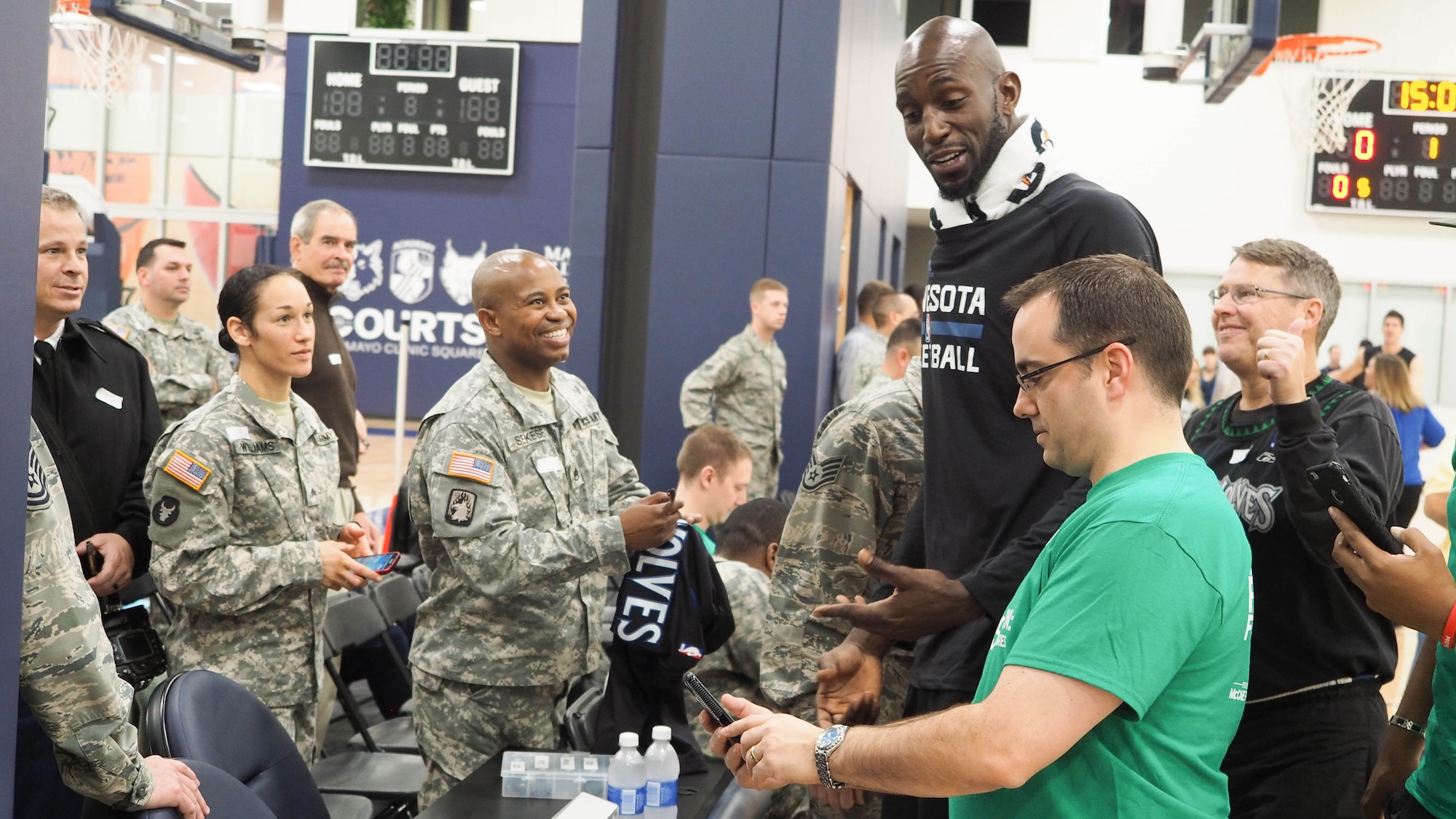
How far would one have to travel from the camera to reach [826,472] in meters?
2.57

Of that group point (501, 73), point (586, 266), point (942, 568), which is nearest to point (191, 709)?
point (942, 568)

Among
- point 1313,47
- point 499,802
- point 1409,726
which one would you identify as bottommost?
point 499,802

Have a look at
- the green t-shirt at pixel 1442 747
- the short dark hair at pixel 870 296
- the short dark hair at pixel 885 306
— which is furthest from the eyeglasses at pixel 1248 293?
the short dark hair at pixel 870 296

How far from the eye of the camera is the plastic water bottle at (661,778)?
244cm

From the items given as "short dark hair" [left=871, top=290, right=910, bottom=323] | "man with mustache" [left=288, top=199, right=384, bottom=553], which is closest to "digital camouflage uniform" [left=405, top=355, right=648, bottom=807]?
"man with mustache" [left=288, top=199, right=384, bottom=553]

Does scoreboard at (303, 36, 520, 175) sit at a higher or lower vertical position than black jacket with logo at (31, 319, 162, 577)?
higher

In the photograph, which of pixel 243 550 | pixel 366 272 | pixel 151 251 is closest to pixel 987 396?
pixel 243 550

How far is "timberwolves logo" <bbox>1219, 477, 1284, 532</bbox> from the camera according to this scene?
2387mm

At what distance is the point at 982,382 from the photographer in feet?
6.69

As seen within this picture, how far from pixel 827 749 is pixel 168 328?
518 centimetres

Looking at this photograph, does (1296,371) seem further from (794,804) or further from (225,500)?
(225,500)

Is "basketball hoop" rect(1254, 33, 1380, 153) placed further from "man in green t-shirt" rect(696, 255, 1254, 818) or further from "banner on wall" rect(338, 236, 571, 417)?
"man in green t-shirt" rect(696, 255, 1254, 818)

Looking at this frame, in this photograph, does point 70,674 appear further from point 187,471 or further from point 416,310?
point 416,310

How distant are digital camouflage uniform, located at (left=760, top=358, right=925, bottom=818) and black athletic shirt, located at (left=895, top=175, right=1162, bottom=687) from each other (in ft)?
1.41
